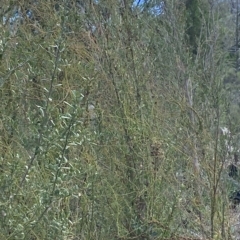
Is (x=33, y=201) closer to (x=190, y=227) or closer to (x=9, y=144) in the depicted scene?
(x=9, y=144)

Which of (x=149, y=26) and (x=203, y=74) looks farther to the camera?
(x=203, y=74)

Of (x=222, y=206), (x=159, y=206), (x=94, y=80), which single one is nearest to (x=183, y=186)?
(x=159, y=206)

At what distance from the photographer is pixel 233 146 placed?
4.33 m

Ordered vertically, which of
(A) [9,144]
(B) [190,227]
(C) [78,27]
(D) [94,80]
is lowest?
(B) [190,227]

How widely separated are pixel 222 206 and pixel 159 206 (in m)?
0.59

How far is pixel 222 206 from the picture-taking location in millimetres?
4211

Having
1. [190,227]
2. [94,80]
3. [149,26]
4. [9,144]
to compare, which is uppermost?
[149,26]

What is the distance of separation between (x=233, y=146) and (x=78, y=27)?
1670 millimetres

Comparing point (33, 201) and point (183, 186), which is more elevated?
point (183, 186)

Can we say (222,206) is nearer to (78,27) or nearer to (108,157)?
(108,157)

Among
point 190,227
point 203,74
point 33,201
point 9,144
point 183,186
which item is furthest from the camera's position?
point 203,74

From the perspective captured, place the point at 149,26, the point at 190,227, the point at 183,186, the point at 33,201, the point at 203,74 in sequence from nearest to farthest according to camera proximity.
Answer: the point at 33,201, the point at 183,186, the point at 190,227, the point at 149,26, the point at 203,74

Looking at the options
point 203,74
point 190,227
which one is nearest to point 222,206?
point 190,227

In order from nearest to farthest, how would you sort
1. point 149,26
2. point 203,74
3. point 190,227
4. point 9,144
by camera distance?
Result: point 9,144 → point 190,227 → point 149,26 → point 203,74
